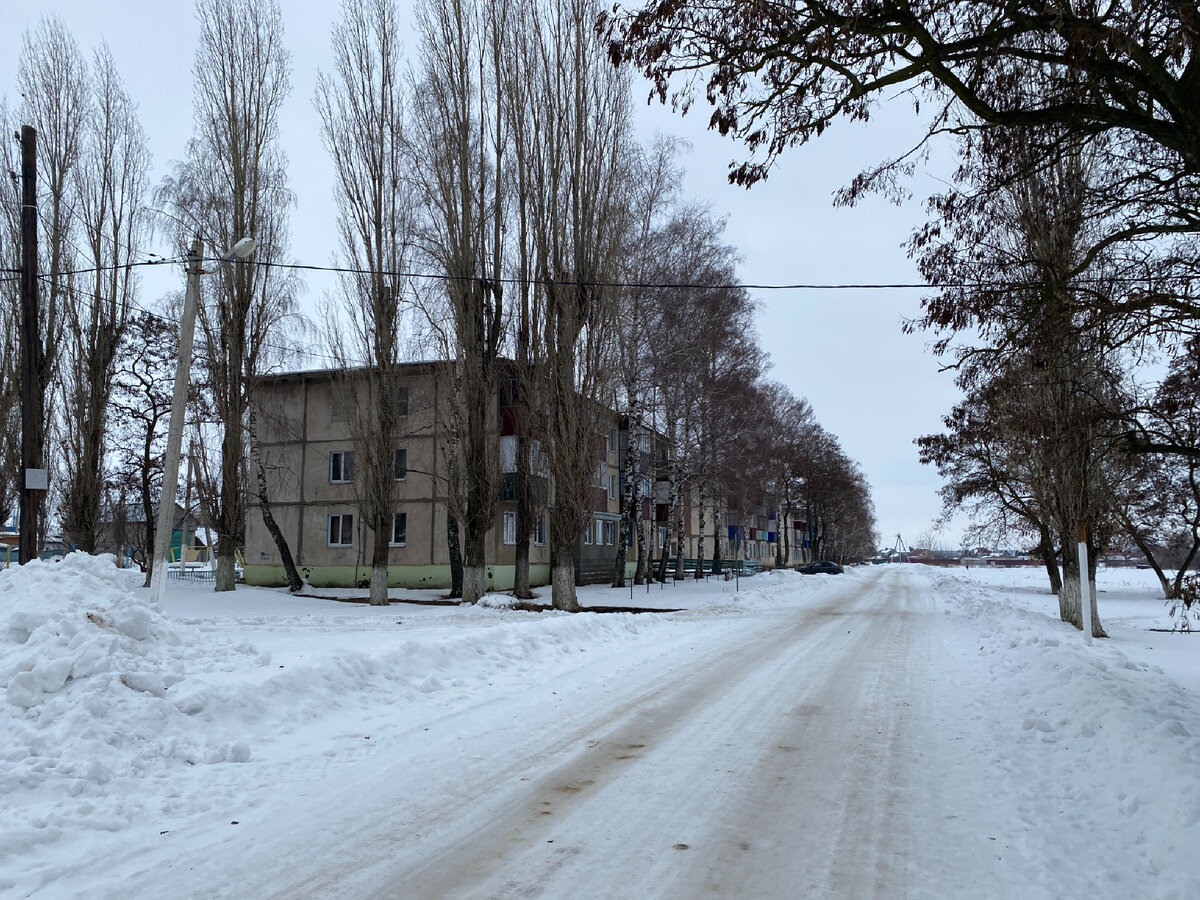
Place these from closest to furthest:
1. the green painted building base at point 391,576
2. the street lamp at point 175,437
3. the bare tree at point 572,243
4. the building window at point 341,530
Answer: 1. the street lamp at point 175,437
2. the bare tree at point 572,243
3. the green painted building base at point 391,576
4. the building window at point 341,530

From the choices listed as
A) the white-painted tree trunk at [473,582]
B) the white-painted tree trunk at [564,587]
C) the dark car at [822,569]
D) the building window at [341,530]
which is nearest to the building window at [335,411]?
the building window at [341,530]

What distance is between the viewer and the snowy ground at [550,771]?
4.21 m

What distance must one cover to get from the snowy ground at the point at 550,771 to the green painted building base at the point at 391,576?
69.5ft

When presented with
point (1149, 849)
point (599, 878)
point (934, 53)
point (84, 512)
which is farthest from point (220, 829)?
point (84, 512)

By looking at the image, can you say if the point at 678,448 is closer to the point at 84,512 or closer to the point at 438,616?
the point at 438,616

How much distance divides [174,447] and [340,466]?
22.7 m

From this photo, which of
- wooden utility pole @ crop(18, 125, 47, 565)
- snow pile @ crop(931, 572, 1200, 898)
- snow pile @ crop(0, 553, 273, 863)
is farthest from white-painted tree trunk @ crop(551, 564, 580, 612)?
snow pile @ crop(0, 553, 273, 863)

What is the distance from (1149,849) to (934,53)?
523 cm

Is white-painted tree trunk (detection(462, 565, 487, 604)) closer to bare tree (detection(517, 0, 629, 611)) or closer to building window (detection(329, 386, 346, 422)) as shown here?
bare tree (detection(517, 0, 629, 611))

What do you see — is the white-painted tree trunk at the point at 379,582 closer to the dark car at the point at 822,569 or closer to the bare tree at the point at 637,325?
the bare tree at the point at 637,325

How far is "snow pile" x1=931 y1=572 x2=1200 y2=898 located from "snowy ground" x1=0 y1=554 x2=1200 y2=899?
0.09 ft

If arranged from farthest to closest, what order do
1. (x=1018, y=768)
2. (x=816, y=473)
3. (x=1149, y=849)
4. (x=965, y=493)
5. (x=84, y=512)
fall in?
(x=816, y=473) < (x=965, y=493) < (x=84, y=512) < (x=1018, y=768) < (x=1149, y=849)

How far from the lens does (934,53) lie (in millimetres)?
5750

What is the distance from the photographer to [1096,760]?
6.20 metres
